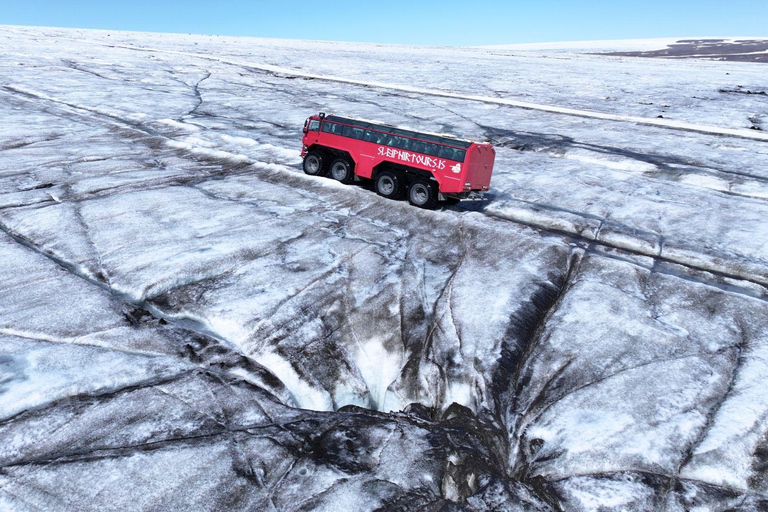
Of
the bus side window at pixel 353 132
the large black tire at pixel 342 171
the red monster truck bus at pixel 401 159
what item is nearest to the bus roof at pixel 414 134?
the red monster truck bus at pixel 401 159

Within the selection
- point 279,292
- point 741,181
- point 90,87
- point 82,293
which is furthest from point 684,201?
point 90,87

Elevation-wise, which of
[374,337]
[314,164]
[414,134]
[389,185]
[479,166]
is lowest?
[374,337]

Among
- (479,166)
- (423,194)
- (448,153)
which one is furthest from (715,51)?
(423,194)

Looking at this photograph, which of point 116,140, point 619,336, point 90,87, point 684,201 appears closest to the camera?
point 619,336

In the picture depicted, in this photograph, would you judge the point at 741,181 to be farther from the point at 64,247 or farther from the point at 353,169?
the point at 64,247

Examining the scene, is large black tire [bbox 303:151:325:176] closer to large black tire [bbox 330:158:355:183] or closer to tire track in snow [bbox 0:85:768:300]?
tire track in snow [bbox 0:85:768:300]

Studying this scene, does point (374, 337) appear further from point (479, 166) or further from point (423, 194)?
point (479, 166)

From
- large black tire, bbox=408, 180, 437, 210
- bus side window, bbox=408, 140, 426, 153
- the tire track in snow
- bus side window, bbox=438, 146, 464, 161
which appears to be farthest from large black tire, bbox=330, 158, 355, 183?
bus side window, bbox=438, 146, 464, 161
